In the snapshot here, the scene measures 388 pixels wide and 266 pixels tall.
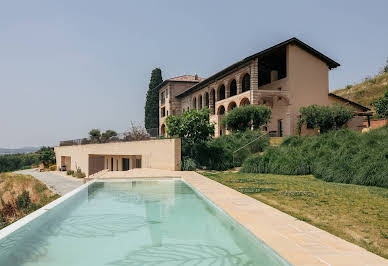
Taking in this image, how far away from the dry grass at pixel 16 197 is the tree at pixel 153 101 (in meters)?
25.2

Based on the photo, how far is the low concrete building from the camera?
58.4ft

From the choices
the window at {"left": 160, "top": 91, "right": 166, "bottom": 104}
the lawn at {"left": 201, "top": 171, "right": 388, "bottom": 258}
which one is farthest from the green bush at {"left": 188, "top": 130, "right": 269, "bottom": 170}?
the window at {"left": 160, "top": 91, "right": 166, "bottom": 104}

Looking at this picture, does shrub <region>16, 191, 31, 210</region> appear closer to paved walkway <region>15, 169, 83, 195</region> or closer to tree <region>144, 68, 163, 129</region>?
paved walkway <region>15, 169, 83, 195</region>

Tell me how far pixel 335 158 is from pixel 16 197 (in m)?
17.3

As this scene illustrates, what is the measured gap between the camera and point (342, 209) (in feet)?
21.0

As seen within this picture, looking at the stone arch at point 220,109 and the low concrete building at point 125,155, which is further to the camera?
the stone arch at point 220,109

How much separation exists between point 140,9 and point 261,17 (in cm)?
585

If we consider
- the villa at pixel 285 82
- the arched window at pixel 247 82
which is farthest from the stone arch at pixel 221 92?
the arched window at pixel 247 82

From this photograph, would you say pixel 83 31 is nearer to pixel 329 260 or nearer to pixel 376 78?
pixel 329 260

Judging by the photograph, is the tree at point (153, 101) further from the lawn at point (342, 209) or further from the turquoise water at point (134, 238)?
the turquoise water at point (134, 238)

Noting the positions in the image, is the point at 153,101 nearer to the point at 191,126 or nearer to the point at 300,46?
the point at 300,46

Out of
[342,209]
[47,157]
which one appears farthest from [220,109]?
[47,157]

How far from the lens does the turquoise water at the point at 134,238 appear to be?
418 cm

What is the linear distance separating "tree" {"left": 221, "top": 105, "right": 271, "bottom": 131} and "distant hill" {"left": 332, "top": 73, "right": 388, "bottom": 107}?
20049mm
